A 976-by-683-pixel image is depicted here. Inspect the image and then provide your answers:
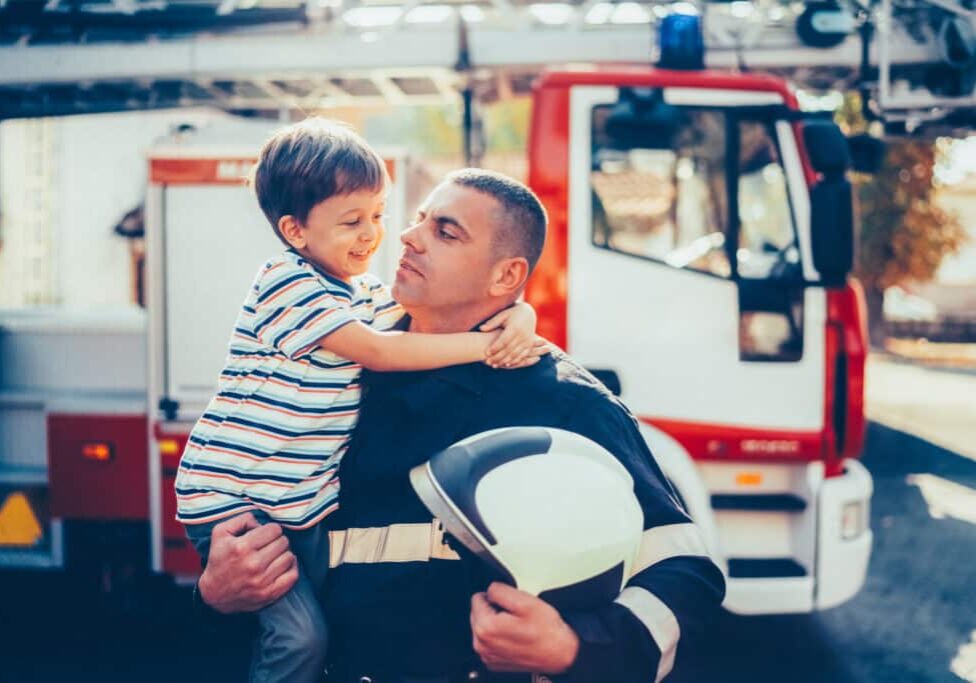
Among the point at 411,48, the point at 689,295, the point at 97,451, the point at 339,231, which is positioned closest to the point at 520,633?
the point at 339,231

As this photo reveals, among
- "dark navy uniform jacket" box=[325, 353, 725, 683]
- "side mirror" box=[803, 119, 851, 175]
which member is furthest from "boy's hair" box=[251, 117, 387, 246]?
"side mirror" box=[803, 119, 851, 175]

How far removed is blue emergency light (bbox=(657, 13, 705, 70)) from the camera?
437 centimetres

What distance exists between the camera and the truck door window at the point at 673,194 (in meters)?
4.28

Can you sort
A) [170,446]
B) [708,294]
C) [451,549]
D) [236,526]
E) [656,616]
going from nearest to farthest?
[656,616]
[451,549]
[236,526]
[708,294]
[170,446]

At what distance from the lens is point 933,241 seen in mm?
24484

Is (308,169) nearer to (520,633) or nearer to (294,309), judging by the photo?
(294,309)

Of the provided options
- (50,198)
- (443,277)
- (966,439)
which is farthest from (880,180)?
(443,277)

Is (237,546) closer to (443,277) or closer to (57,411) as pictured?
(443,277)

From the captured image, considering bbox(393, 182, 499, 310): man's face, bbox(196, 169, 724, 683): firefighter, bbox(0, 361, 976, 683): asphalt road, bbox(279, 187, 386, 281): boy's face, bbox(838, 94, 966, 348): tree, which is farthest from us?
bbox(838, 94, 966, 348): tree

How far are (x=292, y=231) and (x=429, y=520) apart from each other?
2.28ft

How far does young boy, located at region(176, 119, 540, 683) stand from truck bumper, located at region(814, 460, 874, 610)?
277 centimetres

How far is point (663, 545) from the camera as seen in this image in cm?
171

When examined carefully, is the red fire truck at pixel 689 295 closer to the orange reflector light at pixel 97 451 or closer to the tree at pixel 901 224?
the orange reflector light at pixel 97 451

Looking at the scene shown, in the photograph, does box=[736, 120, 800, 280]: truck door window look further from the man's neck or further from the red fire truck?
the man's neck
